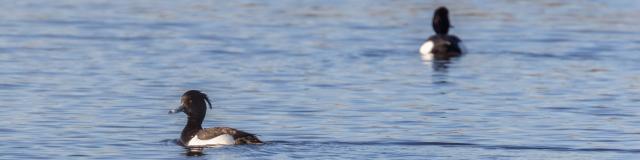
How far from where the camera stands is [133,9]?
37781 mm

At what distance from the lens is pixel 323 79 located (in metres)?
25.5

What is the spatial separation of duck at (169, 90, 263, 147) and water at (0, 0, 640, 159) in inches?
6.6

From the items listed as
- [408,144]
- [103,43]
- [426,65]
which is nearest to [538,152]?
[408,144]

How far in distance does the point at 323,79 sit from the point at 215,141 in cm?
776

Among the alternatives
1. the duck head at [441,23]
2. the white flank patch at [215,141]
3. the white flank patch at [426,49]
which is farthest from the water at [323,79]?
the duck head at [441,23]

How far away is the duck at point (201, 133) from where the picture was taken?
17.6 meters

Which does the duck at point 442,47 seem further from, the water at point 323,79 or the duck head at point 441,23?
the duck head at point 441,23

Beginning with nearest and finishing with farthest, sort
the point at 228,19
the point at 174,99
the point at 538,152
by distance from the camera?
1. the point at 538,152
2. the point at 174,99
3. the point at 228,19

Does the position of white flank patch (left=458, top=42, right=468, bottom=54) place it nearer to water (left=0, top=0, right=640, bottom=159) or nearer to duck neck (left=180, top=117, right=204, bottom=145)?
water (left=0, top=0, right=640, bottom=159)

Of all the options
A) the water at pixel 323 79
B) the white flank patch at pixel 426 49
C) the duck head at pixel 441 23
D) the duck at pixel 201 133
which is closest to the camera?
the duck at pixel 201 133

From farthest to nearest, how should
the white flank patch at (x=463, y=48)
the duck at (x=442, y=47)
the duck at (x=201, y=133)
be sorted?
the white flank patch at (x=463, y=48)
the duck at (x=442, y=47)
the duck at (x=201, y=133)

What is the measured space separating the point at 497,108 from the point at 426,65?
23.3 ft

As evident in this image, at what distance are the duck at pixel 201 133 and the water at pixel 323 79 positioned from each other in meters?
0.17

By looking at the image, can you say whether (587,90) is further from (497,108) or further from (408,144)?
(408,144)
